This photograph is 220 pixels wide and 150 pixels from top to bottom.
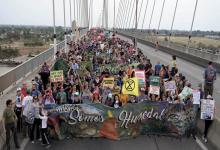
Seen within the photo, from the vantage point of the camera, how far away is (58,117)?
12242mm

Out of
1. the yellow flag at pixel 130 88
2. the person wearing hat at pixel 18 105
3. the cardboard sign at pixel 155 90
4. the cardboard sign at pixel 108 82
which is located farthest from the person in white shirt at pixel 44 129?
the cardboard sign at pixel 155 90

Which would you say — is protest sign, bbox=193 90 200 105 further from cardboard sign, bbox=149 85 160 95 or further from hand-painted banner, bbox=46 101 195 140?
cardboard sign, bbox=149 85 160 95

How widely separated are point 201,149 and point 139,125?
89.6 inches

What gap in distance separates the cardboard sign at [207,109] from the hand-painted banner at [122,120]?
2.23 feet

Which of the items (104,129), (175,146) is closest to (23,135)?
(104,129)

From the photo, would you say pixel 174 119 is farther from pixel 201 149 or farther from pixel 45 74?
pixel 45 74

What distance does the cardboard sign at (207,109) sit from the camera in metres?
11.8

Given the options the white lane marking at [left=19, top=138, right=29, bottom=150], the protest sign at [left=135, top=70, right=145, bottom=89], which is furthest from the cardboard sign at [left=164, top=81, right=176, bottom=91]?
the white lane marking at [left=19, top=138, right=29, bottom=150]

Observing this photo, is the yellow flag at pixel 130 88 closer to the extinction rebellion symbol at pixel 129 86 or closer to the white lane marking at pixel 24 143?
the extinction rebellion symbol at pixel 129 86

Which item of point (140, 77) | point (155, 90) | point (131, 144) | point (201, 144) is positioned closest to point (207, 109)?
point (201, 144)

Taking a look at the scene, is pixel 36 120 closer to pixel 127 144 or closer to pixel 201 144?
pixel 127 144

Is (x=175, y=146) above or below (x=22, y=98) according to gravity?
below

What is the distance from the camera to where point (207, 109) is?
11.8 m

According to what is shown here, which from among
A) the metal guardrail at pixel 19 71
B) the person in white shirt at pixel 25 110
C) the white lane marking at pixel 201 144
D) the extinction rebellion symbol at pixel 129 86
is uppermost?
the extinction rebellion symbol at pixel 129 86
